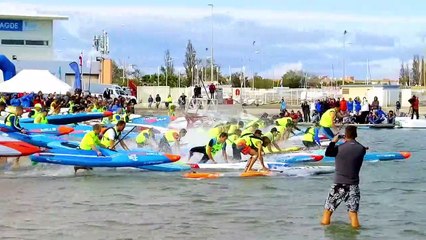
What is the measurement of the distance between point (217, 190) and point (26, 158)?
23.4 ft

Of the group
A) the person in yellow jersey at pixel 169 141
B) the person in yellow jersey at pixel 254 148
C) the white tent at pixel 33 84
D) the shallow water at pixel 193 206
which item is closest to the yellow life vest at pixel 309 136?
the shallow water at pixel 193 206

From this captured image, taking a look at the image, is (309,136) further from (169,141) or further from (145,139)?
(145,139)

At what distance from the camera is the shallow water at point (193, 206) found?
42.0ft

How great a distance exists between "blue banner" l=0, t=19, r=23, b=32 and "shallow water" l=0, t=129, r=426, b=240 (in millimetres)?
55672

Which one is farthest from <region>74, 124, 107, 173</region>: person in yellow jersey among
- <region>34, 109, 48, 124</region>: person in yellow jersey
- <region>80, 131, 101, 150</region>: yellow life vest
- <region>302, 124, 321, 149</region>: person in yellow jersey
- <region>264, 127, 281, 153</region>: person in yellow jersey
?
<region>302, 124, 321, 149</region>: person in yellow jersey

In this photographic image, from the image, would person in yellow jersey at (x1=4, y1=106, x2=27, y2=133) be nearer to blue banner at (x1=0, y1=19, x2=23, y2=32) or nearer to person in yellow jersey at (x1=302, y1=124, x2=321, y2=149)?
person in yellow jersey at (x1=302, y1=124, x2=321, y2=149)

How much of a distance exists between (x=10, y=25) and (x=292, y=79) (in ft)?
199

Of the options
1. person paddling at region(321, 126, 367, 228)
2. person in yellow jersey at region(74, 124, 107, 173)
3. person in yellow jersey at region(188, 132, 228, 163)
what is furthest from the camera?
person in yellow jersey at region(188, 132, 228, 163)

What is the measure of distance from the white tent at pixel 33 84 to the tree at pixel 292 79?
Result: 275 feet

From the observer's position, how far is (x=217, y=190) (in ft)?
57.7

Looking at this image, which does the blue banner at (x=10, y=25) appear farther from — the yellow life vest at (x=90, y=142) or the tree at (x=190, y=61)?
the yellow life vest at (x=90, y=142)

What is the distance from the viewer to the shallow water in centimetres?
1279

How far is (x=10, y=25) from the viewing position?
74188mm

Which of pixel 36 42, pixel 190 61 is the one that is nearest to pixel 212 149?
pixel 36 42
